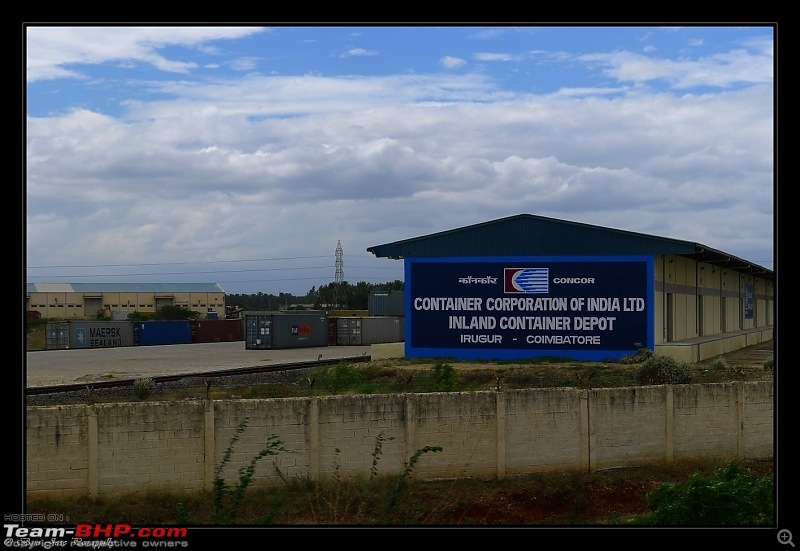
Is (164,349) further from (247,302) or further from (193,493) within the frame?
(247,302)

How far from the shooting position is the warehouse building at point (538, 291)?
35.8 m

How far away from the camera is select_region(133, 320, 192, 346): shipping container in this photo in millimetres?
61250

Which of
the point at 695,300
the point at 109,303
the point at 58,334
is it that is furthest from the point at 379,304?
the point at 109,303

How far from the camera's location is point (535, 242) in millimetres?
36875

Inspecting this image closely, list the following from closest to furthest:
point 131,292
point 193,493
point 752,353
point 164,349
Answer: point 193,493, point 752,353, point 164,349, point 131,292

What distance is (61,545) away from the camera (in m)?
8.93

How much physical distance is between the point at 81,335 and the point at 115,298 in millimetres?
52971

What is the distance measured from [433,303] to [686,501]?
26.4m

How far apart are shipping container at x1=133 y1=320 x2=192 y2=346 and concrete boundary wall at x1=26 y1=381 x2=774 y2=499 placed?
49899 millimetres

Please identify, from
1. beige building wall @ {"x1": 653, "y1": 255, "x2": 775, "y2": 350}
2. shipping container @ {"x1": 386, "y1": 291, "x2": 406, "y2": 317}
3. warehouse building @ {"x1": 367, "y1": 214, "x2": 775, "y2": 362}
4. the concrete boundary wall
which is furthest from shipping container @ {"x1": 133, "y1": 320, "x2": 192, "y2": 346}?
the concrete boundary wall

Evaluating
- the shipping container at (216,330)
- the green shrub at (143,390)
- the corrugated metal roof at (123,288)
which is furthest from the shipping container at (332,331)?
the corrugated metal roof at (123,288)

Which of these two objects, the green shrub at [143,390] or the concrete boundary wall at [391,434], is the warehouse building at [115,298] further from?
the concrete boundary wall at [391,434]

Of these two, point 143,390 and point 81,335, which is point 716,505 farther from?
point 81,335
